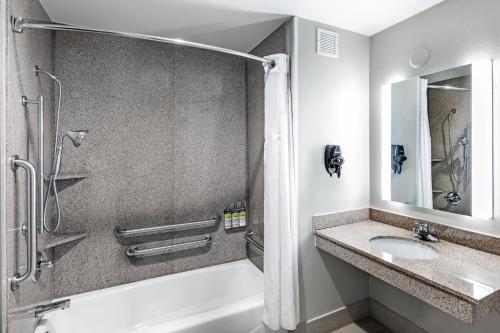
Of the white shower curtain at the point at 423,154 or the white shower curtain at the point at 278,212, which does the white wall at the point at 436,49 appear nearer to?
the white shower curtain at the point at 423,154

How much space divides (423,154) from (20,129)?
8.50 ft

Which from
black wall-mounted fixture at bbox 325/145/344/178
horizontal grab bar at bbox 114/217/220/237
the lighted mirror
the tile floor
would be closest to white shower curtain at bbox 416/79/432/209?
the lighted mirror

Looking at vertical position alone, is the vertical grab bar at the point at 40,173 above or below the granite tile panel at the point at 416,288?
above

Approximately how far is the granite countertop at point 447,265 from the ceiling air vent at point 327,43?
1.42 meters

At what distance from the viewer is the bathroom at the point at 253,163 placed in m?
1.47

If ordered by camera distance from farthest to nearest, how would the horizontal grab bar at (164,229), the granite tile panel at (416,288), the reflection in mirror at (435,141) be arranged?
1. the horizontal grab bar at (164,229)
2. the reflection in mirror at (435,141)
3. the granite tile panel at (416,288)

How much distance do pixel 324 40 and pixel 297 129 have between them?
2.50 ft

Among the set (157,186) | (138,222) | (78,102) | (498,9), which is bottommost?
(138,222)

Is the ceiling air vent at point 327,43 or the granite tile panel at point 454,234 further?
the ceiling air vent at point 327,43

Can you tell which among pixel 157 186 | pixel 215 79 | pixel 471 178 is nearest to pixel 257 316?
pixel 157 186

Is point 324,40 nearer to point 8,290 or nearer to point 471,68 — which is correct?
point 471,68

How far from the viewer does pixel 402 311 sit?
6.37ft

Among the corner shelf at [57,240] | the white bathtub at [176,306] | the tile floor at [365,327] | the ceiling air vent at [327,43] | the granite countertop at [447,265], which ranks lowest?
the tile floor at [365,327]

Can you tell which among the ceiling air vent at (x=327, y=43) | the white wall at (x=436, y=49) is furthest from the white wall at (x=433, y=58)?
the ceiling air vent at (x=327, y=43)
